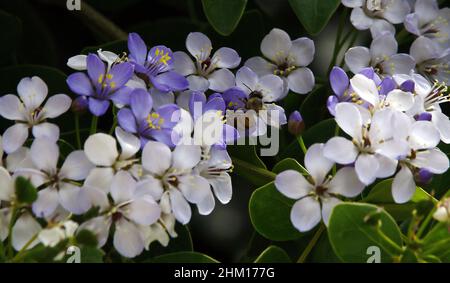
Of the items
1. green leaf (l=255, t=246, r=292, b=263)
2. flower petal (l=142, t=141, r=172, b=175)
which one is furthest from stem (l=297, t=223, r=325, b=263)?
flower petal (l=142, t=141, r=172, b=175)

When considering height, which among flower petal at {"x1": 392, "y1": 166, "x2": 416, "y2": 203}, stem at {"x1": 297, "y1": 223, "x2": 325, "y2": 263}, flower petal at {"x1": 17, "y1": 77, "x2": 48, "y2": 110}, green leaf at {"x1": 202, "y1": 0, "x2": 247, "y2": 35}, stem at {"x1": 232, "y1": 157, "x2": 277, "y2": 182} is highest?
green leaf at {"x1": 202, "y1": 0, "x2": 247, "y2": 35}

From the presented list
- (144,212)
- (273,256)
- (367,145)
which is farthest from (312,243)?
(144,212)

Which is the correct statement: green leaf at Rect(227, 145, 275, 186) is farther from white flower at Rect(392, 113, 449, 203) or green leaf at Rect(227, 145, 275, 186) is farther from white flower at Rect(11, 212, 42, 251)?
white flower at Rect(11, 212, 42, 251)

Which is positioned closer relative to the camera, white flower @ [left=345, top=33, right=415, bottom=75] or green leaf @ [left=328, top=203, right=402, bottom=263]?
green leaf @ [left=328, top=203, right=402, bottom=263]

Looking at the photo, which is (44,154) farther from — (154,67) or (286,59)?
(286,59)

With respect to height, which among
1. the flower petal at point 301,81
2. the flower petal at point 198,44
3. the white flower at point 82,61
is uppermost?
the white flower at point 82,61

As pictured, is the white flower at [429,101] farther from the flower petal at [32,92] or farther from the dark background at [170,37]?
the flower petal at [32,92]

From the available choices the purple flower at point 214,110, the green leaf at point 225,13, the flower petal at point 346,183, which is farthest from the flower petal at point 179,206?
the green leaf at point 225,13
